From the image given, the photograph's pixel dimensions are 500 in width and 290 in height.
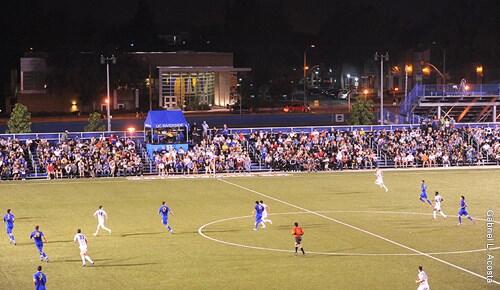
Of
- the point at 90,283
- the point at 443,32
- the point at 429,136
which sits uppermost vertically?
the point at 443,32

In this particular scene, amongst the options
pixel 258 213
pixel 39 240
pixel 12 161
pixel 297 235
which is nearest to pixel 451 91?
pixel 12 161

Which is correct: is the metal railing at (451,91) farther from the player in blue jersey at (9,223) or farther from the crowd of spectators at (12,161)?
the player in blue jersey at (9,223)

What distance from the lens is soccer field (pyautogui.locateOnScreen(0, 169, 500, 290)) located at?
25.8 meters

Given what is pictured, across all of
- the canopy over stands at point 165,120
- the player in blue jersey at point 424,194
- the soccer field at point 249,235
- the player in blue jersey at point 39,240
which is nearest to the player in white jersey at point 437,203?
the soccer field at point 249,235

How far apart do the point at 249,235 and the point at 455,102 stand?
42.7m

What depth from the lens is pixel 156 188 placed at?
47812mm

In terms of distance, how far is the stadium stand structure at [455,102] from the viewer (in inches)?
2781

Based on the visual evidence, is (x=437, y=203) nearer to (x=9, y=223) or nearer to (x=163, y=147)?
(x=9, y=223)

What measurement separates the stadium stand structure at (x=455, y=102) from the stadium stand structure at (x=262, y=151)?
7.80 meters

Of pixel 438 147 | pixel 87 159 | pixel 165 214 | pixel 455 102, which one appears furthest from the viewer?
pixel 455 102

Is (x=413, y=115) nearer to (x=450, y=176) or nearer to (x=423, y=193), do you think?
(x=450, y=176)

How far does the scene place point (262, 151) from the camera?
57.3 metres

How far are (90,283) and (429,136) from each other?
39.2m

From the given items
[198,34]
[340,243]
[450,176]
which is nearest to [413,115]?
[450,176]
